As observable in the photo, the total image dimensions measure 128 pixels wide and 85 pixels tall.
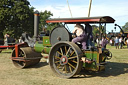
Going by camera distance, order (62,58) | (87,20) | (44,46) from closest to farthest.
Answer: (87,20)
(62,58)
(44,46)

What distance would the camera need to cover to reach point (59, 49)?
553 cm

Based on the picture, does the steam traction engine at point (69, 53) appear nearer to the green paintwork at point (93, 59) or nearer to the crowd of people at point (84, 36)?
the green paintwork at point (93, 59)

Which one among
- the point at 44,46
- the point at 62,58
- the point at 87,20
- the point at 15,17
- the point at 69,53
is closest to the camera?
the point at 87,20

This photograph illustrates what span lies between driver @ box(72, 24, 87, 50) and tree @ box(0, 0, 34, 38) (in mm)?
23678

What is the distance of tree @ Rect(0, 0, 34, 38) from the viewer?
1080 inches

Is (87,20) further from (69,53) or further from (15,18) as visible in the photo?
(15,18)

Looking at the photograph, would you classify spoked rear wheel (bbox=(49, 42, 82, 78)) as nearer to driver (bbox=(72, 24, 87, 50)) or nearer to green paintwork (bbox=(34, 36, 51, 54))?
driver (bbox=(72, 24, 87, 50))

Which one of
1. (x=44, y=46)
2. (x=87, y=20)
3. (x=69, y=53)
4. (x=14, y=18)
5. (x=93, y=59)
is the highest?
(x=14, y=18)

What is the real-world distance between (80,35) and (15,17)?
25.3m

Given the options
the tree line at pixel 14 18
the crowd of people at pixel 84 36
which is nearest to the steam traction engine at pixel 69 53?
the crowd of people at pixel 84 36

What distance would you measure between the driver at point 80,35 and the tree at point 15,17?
23678mm

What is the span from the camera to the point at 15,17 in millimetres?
28547

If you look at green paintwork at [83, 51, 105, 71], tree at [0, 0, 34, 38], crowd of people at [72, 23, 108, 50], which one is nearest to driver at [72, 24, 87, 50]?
crowd of people at [72, 23, 108, 50]

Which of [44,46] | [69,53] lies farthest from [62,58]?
[44,46]
